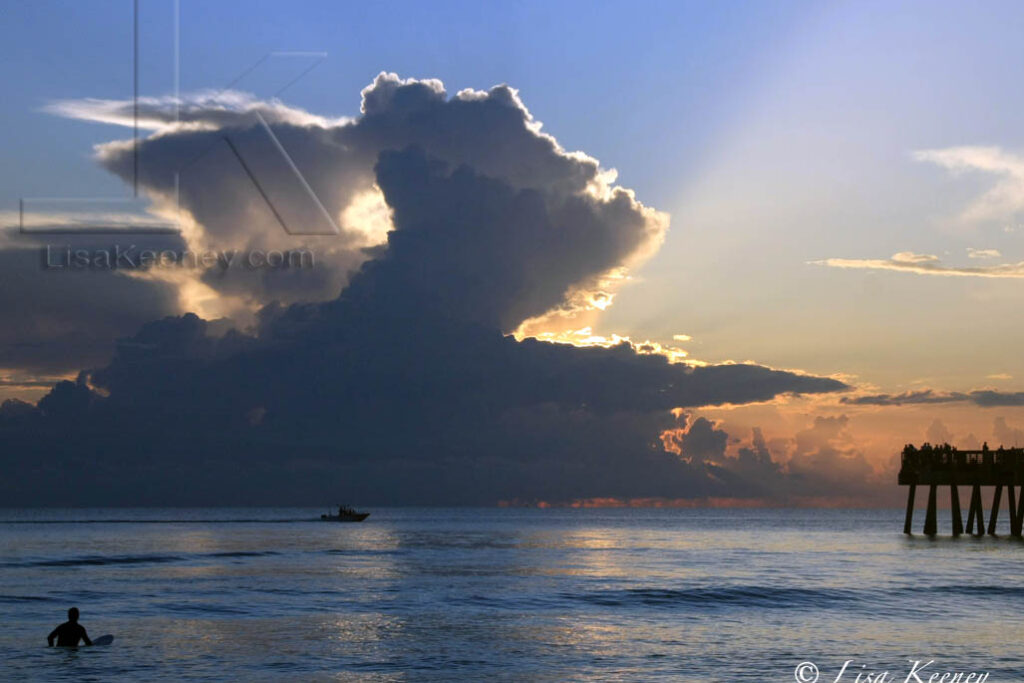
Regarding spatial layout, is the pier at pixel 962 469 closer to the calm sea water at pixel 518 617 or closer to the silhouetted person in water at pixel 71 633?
the calm sea water at pixel 518 617

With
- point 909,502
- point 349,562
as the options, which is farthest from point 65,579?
point 909,502

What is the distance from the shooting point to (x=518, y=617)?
47156 millimetres

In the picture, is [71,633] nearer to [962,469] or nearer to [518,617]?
[518,617]

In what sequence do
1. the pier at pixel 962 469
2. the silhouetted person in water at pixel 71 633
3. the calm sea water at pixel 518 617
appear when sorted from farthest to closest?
the pier at pixel 962 469 → the silhouetted person in water at pixel 71 633 → the calm sea water at pixel 518 617

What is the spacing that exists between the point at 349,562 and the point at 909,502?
46.4 m

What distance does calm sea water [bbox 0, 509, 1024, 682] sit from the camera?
33.5 meters

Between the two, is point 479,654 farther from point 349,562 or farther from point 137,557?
point 137,557

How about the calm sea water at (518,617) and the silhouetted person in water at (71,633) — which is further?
the silhouetted person in water at (71,633)

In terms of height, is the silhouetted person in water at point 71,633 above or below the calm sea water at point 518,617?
above

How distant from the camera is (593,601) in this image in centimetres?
5434

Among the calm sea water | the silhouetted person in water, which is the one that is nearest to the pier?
the calm sea water

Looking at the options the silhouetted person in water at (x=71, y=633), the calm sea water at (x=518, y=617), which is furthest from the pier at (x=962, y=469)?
the silhouetted person in water at (x=71, y=633)

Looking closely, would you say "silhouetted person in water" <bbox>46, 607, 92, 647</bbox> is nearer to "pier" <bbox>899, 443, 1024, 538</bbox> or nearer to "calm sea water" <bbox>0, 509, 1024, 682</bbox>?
"calm sea water" <bbox>0, 509, 1024, 682</bbox>

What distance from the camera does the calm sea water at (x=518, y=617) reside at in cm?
3350
